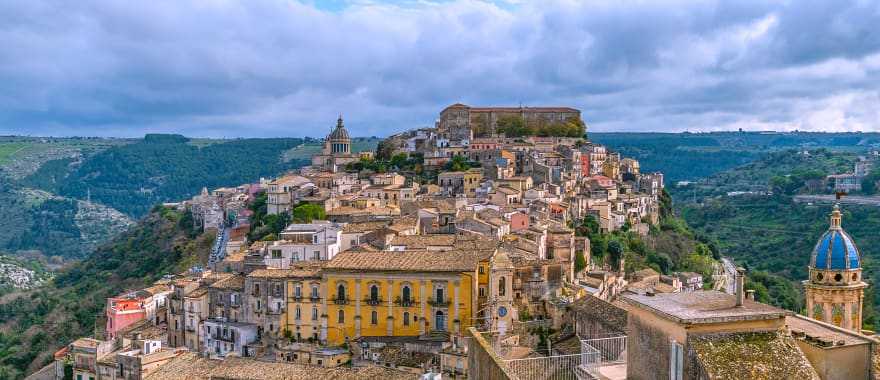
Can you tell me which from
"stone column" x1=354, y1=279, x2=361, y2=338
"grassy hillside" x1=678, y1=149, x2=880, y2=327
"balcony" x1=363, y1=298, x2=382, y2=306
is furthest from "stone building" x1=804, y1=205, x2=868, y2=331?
"grassy hillside" x1=678, y1=149, x2=880, y2=327

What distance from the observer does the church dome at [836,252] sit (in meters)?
22.9

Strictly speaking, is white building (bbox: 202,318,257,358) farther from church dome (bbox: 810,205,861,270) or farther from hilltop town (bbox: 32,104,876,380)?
church dome (bbox: 810,205,861,270)

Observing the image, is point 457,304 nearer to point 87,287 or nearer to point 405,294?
point 405,294

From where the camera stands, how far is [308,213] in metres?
57.2

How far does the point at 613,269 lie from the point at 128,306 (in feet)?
A: 102

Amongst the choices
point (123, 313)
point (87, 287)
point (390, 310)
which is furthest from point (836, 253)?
point (87, 287)

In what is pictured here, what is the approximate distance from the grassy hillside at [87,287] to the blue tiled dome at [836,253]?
51.8 meters

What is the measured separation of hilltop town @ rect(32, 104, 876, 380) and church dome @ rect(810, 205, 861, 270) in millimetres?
45

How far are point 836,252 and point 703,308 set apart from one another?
12.5 meters

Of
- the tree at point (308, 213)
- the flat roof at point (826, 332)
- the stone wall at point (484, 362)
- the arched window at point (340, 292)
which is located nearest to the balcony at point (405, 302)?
the arched window at point (340, 292)

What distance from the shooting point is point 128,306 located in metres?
48.1

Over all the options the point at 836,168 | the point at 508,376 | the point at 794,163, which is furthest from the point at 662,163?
the point at 508,376

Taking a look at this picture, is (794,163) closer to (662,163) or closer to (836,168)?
(836,168)

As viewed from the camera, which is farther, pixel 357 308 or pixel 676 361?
pixel 357 308
